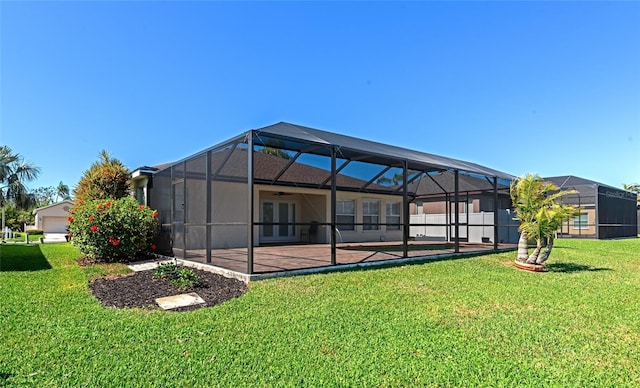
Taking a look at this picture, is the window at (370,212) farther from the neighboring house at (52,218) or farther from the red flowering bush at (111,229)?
the neighboring house at (52,218)

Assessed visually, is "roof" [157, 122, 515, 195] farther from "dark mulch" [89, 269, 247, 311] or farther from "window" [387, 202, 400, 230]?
"dark mulch" [89, 269, 247, 311]

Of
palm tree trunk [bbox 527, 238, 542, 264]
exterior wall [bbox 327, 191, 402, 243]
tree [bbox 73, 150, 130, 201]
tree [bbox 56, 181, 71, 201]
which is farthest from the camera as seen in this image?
tree [bbox 56, 181, 71, 201]

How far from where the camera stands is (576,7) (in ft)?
29.0

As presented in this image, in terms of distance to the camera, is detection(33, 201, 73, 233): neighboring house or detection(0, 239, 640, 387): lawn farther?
detection(33, 201, 73, 233): neighboring house

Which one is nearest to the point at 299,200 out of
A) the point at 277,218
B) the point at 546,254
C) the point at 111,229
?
the point at 277,218

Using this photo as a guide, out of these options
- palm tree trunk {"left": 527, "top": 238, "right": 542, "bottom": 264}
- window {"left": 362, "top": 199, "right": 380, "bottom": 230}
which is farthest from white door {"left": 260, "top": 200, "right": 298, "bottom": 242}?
palm tree trunk {"left": 527, "top": 238, "right": 542, "bottom": 264}

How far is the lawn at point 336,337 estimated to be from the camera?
9.32 feet

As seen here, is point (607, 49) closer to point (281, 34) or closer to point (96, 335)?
point (281, 34)

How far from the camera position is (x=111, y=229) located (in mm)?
8734

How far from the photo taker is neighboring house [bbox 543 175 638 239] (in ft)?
67.5

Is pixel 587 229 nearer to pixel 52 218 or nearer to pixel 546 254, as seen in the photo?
pixel 546 254

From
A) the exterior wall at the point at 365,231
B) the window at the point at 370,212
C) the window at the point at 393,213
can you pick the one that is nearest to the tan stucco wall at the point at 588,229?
the window at the point at 393,213

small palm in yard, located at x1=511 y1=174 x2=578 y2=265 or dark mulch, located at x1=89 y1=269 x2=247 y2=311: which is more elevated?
small palm in yard, located at x1=511 y1=174 x2=578 y2=265

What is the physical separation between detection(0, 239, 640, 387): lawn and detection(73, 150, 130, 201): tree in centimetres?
736
